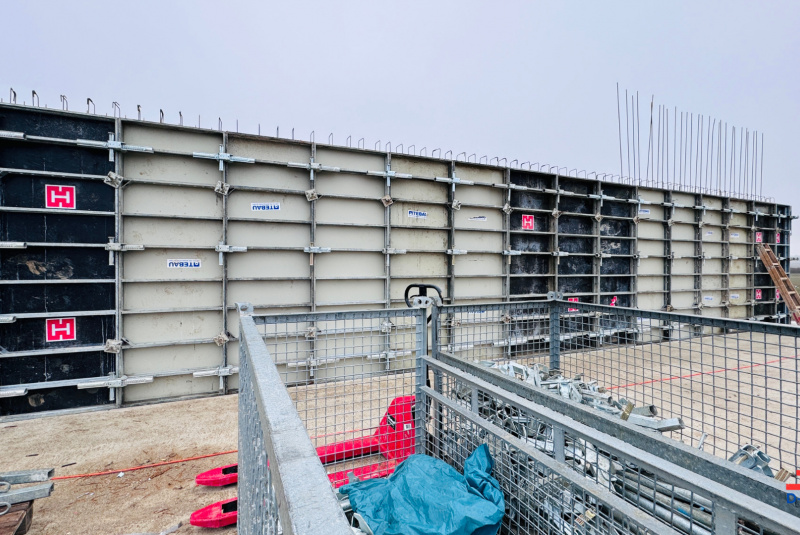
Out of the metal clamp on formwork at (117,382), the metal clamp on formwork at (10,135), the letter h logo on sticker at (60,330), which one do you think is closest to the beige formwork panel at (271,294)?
the metal clamp on formwork at (117,382)

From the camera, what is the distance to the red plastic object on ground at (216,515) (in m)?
2.50

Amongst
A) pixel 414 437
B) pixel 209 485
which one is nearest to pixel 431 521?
pixel 414 437

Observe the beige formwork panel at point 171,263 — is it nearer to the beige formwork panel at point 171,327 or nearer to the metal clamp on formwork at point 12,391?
the beige formwork panel at point 171,327

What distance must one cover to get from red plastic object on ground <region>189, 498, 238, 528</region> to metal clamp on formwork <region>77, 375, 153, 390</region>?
108 inches

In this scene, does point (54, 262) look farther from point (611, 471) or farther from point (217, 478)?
point (611, 471)

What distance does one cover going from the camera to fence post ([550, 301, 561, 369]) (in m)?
3.57

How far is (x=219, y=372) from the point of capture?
5.00 meters

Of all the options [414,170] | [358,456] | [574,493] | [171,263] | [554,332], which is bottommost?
[358,456]

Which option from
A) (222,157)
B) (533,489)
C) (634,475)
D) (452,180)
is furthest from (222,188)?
(634,475)

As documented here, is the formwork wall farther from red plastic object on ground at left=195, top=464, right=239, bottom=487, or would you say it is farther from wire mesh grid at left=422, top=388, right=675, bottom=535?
wire mesh grid at left=422, top=388, right=675, bottom=535

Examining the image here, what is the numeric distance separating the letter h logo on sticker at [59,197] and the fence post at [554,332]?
5.73 metres

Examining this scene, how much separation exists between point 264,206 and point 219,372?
242 centimetres

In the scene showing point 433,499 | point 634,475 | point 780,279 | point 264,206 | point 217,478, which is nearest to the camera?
point 433,499

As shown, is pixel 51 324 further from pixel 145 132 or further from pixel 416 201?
pixel 416 201
